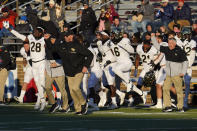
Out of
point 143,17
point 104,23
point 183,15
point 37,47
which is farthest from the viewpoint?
point 143,17

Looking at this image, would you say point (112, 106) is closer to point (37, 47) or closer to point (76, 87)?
point (37, 47)

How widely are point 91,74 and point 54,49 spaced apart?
386 cm

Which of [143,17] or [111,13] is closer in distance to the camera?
[143,17]

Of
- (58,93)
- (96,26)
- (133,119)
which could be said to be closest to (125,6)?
(96,26)

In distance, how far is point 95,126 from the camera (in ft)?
51.8

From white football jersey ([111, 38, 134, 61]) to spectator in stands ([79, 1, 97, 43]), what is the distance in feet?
15.5

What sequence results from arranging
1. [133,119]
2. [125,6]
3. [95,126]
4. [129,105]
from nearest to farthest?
1. [95,126]
2. [133,119]
3. [129,105]
4. [125,6]

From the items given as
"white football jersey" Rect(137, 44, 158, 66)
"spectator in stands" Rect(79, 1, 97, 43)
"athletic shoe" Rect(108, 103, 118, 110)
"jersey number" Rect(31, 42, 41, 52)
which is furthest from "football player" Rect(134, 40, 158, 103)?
"spectator in stands" Rect(79, 1, 97, 43)

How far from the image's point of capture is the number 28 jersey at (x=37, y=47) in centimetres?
2094

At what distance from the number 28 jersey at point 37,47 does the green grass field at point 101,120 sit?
137cm

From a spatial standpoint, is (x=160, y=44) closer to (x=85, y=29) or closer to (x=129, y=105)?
(x=129, y=105)

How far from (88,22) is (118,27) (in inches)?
45.7

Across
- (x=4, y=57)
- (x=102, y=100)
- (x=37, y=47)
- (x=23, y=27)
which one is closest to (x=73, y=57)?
(x=37, y=47)

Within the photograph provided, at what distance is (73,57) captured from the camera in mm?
19188
